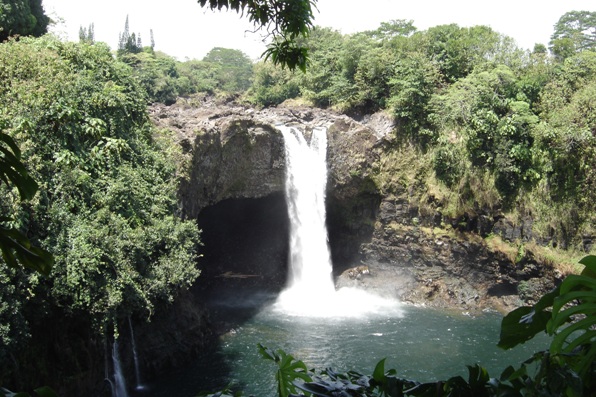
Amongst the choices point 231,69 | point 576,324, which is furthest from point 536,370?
point 231,69

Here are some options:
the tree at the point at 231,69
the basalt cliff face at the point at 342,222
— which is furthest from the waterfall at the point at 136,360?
the tree at the point at 231,69

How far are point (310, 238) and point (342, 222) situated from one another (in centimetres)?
152

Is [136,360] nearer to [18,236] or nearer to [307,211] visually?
[307,211]

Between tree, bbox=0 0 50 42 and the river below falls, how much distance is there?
11.9m

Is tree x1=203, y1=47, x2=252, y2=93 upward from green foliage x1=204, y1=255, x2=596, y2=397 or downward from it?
upward

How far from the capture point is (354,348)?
14.0 metres

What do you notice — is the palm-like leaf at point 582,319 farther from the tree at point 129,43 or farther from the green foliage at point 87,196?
the tree at point 129,43

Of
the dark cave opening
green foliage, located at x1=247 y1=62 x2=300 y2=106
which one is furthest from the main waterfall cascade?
green foliage, located at x1=247 y1=62 x2=300 y2=106

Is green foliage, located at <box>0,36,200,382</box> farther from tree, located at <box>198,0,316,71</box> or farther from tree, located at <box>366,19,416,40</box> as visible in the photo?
tree, located at <box>366,19,416,40</box>

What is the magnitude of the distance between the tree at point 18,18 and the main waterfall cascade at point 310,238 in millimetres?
9407

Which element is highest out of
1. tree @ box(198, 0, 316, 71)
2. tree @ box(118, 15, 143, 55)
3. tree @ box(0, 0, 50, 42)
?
tree @ box(118, 15, 143, 55)

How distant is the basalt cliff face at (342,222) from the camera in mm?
17844

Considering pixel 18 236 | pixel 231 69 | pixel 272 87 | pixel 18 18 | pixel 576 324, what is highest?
pixel 231 69

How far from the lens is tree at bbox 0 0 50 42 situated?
16.8 metres
